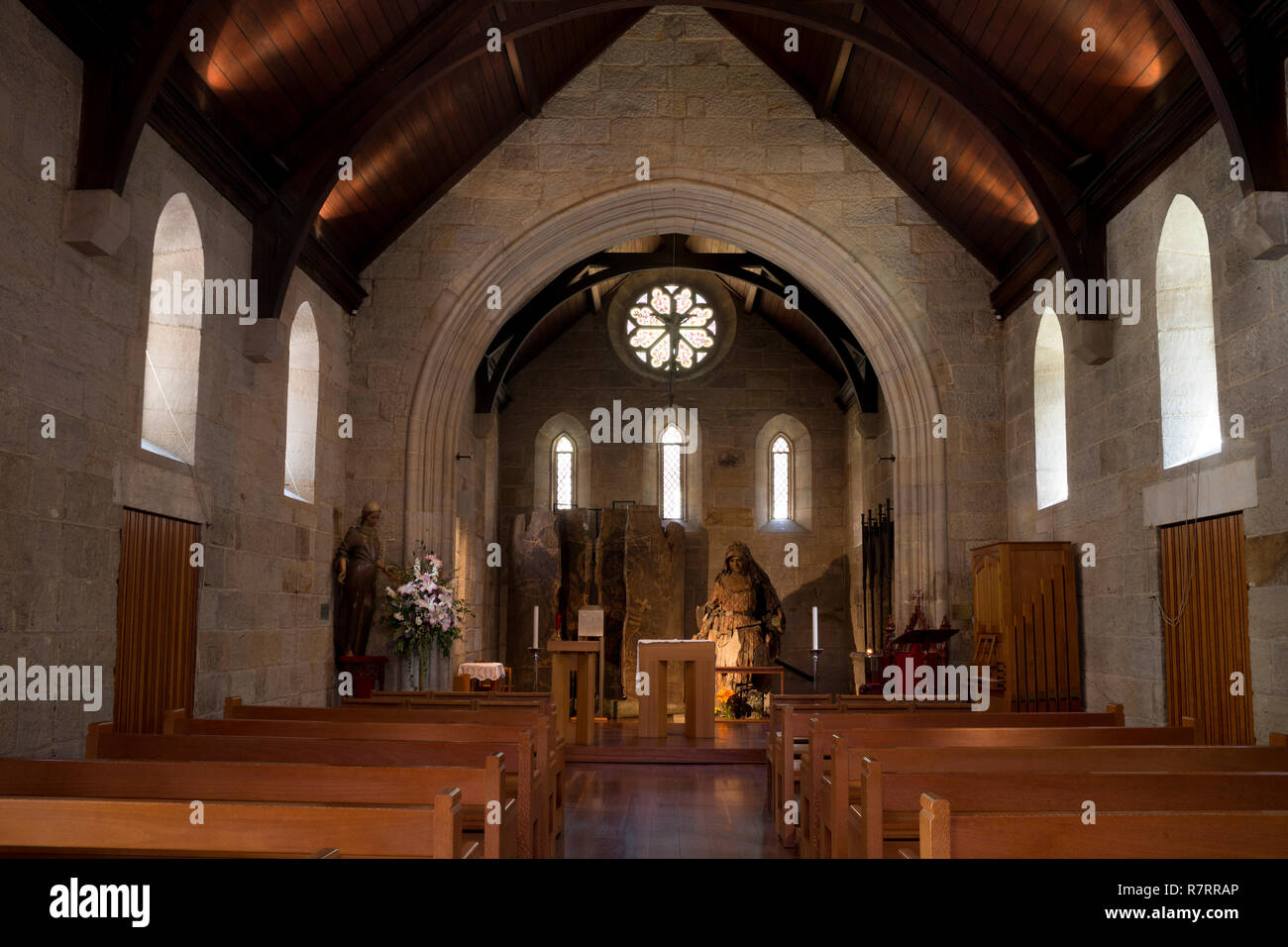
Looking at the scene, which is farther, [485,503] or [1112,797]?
[485,503]

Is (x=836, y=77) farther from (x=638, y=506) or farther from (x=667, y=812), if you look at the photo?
(x=638, y=506)

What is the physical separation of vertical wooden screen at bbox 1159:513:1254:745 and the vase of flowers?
17.7 feet

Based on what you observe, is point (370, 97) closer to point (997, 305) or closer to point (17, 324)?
point (17, 324)

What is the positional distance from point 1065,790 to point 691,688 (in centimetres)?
727

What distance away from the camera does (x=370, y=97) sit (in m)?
7.58

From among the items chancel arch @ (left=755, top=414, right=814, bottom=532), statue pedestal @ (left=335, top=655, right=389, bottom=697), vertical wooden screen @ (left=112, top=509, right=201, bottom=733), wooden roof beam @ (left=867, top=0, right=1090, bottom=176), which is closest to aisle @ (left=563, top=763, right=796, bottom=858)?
statue pedestal @ (left=335, top=655, right=389, bottom=697)

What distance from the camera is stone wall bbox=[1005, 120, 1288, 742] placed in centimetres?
528

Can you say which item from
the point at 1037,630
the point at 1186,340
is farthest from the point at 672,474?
the point at 1186,340

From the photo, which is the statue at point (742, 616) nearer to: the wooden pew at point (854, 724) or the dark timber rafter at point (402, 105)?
the dark timber rafter at point (402, 105)

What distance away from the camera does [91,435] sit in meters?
5.28

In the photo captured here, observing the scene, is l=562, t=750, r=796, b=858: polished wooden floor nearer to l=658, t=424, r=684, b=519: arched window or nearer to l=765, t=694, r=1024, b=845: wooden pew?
l=765, t=694, r=1024, b=845: wooden pew

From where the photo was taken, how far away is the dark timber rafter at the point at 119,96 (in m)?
5.20
